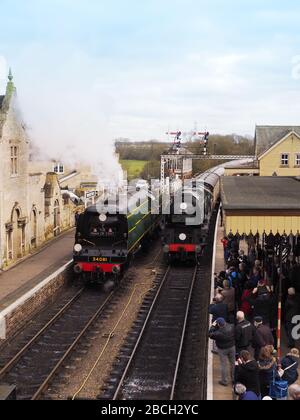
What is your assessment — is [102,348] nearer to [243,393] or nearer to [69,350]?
[69,350]

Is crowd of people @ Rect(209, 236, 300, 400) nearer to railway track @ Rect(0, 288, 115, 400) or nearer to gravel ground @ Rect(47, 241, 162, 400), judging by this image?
gravel ground @ Rect(47, 241, 162, 400)

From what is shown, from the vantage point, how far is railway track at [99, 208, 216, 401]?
10.9m

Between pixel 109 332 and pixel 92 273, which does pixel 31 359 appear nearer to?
pixel 109 332

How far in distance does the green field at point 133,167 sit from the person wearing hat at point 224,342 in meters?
53.5

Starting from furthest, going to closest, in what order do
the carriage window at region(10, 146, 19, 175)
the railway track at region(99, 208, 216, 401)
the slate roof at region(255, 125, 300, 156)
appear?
1. the slate roof at region(255, 125, 300, 156)
2. the carriage window at region(10, 146, 19, 175)
3. the railway track at region(99, 208, 216, 401)

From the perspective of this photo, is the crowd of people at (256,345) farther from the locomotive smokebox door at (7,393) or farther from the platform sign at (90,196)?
the platform sign at (90,196)

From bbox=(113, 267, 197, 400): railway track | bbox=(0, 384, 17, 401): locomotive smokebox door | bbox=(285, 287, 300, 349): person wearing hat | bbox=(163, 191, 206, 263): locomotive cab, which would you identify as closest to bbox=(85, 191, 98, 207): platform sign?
bbox=(163, 191, 206, 263): locomotive cab

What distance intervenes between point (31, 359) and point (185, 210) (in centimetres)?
1011

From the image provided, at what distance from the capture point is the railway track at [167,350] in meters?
10.9

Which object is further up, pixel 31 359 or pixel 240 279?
pixel 240 279

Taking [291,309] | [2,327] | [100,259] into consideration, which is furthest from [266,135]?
[291,309]

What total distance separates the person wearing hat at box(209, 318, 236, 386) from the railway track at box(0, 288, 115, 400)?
11.3ft
